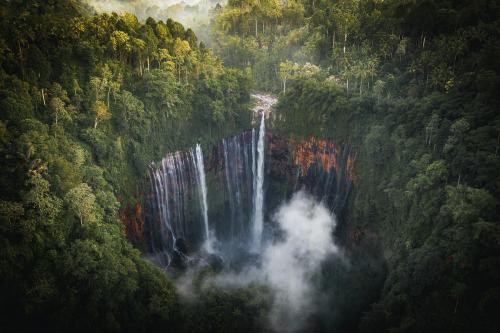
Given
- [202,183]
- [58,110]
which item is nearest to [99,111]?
[58,110]

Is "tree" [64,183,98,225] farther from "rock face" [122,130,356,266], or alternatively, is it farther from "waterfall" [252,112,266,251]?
"waterfall" [252,112,266,251]

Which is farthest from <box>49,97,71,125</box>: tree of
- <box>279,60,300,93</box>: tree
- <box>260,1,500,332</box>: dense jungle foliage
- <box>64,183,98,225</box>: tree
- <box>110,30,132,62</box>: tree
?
<box>279,60,300,93</box>: tree

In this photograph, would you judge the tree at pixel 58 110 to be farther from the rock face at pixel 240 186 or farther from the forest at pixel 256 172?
the rock face at pixel 240 186

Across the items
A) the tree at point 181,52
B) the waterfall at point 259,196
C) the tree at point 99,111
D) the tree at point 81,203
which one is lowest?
the waterfall at point 259,196

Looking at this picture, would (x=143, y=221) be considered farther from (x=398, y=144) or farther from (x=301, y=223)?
(x=398, y=144)

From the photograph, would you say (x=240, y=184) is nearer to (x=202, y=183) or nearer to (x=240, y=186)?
(x=240, y=186)

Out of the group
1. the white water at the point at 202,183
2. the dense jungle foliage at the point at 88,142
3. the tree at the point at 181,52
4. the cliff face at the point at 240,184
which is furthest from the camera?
the tree at the point at 181,52

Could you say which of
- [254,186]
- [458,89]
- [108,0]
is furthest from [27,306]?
[108,0]

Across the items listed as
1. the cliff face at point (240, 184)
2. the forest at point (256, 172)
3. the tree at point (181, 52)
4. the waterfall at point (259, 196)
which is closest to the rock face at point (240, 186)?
the cliff face at point (240, 184)
